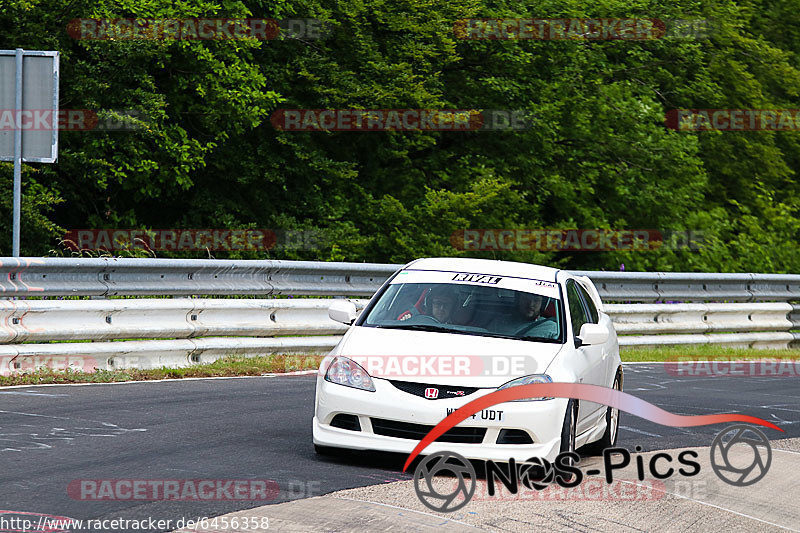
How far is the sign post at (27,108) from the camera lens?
12688 mm

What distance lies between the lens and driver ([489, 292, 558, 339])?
8.45 m

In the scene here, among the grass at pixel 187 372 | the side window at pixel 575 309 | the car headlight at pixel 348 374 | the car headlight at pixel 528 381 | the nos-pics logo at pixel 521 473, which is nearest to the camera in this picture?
the nos-pics logo at pixel 521 473

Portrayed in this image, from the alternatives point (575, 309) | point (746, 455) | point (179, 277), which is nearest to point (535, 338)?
point (575, 309)

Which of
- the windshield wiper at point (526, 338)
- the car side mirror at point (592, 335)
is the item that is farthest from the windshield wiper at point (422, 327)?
the car side mirror at point (592, 335)

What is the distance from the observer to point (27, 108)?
12828mm

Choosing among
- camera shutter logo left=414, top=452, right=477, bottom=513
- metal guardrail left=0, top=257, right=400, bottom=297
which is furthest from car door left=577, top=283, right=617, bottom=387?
metal guardrail left=0, top=257, right=400, bottom=297

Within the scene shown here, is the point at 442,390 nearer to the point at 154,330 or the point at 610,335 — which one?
the point at 610,335

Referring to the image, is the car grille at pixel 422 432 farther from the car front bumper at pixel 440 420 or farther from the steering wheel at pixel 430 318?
the steering wheel at pixel 430 318

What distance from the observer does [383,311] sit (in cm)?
884

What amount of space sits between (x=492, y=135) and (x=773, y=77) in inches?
450

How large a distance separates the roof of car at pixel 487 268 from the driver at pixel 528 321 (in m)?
0.34

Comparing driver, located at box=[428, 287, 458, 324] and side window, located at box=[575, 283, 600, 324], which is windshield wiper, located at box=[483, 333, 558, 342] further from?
side window, located at box=[575, 283, 600, 324]

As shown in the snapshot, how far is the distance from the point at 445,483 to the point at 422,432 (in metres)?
0.48

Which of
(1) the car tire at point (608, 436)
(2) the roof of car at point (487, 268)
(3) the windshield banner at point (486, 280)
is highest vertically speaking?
(2) the roof of car at point (487, 268)
